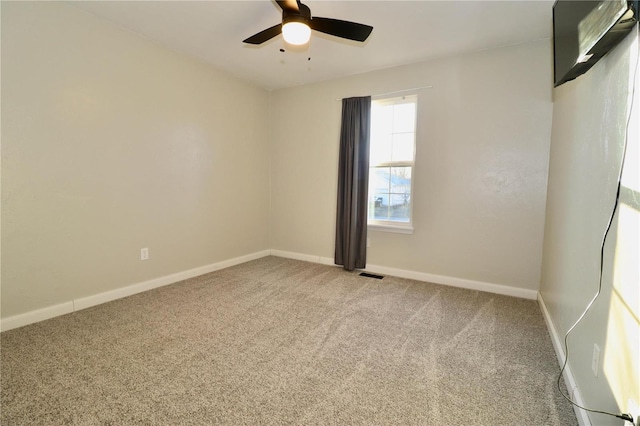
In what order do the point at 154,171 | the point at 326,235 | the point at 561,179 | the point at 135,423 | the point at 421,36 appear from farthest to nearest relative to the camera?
1. the point at 326,235
2. the point at 154,171
3. the point at 421,36
4. the point at 561,179
5. the point at 135,423

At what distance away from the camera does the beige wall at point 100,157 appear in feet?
7.03

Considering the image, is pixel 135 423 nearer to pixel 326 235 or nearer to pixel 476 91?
pixel 326 235

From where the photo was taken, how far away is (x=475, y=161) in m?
3.07

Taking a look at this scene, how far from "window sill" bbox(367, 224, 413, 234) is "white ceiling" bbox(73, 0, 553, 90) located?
1988 mm

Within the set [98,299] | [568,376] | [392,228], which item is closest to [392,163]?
[392,228]

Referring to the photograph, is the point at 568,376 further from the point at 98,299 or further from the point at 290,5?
the point at 98,299

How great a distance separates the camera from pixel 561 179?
7.24 ft

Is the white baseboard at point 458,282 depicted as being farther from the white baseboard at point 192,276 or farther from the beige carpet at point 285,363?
the beige carpet at point 285,363

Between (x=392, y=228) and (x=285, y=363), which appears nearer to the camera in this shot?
(x=285, y=363)

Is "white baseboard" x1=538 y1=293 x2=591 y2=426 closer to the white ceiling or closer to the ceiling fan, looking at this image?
the ceiling fan

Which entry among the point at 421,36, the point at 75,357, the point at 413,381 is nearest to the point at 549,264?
the point at 413,381

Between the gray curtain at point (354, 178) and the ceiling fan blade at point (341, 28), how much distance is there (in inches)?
61.5

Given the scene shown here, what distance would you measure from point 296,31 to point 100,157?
2.11 meters

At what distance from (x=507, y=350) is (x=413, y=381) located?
84 cm
